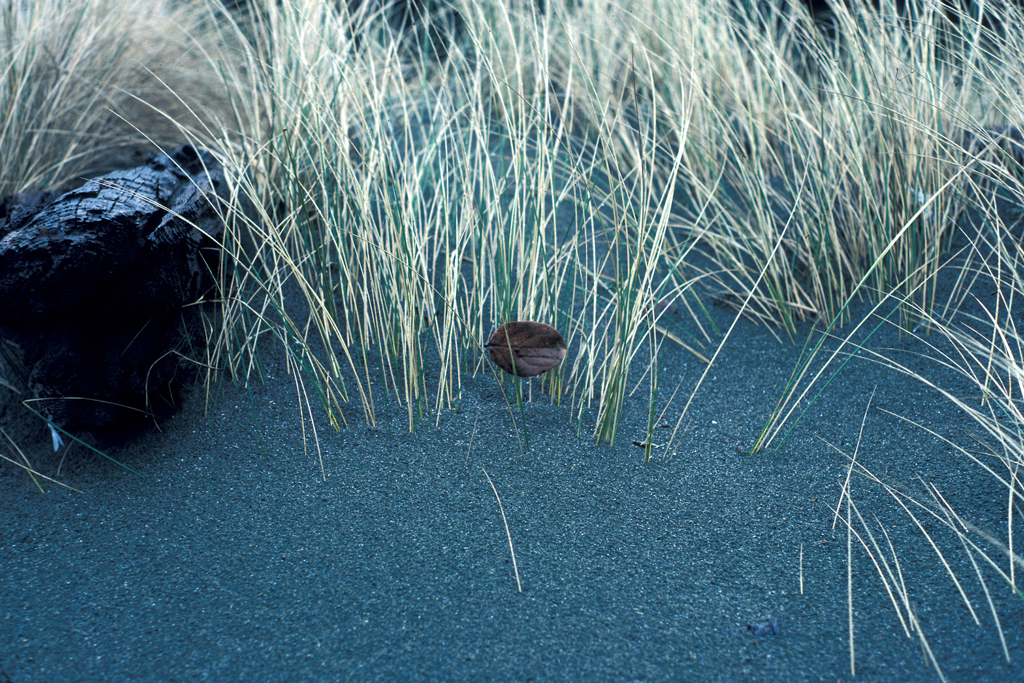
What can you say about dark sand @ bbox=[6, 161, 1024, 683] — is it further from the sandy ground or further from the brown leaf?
the brown leaf

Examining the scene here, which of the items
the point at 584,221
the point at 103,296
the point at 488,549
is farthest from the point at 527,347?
the point at 103,296

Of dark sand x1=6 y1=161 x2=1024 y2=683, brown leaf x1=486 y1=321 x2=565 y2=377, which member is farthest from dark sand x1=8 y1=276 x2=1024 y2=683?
brown leaf x1=486 y1=321 x2=565 y2=377

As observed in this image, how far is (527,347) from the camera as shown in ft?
4.58

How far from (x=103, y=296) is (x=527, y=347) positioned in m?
0.83

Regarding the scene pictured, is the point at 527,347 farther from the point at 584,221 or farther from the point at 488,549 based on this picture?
the point at 488,549

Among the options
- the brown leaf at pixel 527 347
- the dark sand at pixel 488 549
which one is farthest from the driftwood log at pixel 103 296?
the brown leaf at pixel 527 347

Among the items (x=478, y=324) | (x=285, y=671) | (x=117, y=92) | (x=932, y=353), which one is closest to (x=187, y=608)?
(x=285, y=671)

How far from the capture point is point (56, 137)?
81.9 inches

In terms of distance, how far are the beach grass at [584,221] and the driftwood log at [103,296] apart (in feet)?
0.37

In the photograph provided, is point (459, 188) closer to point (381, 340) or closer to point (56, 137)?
point (381, 340)

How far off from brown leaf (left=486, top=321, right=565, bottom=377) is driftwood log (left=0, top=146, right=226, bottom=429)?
606 millimetres

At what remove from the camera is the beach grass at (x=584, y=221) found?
4.73 feet

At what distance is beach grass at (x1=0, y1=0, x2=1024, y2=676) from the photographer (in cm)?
144

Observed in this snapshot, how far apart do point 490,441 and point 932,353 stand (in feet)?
3.38
